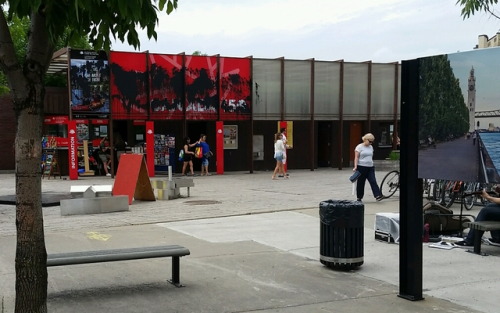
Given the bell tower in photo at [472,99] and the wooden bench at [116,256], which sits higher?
the bell tower in photo at [472,99]

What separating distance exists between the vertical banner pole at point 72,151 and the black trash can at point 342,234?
15725 millimetres

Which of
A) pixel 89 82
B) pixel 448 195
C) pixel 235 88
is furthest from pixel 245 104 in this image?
pixel 448 195

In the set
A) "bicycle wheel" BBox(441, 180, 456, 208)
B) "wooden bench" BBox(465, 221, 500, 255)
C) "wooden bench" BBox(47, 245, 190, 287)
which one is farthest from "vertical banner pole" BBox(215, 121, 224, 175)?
"wooden bench" BBox(47, 245, 190, 287)

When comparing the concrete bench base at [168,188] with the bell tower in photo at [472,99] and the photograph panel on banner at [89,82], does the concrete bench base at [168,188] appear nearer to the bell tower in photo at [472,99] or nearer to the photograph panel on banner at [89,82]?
the photograph panel on banner at [89,82]

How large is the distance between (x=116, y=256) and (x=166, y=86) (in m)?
17.5

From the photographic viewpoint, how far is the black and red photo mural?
22547 millimetres

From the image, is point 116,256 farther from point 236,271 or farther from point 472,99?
point 472,99

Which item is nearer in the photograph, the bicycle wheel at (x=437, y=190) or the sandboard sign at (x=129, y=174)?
the sandboard sign at (x=129, y=174)

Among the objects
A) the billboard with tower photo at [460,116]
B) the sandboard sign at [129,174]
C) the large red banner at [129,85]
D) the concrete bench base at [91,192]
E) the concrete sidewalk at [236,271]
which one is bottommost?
the concrete sidewalk at [236,271]

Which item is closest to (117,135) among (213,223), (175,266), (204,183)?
(204,183)

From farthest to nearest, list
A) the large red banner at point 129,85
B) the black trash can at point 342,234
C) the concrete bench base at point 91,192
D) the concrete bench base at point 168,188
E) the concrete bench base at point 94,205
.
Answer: the large red banner at point 129,85 < the concrete bench base at point 168,188 < the concrete bench base at point 91,192 < the concrete bench base at point 94,205 < the black trash can at point 342,234

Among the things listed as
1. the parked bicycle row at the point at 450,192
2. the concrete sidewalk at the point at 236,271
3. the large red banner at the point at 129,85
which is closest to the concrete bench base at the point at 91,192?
the concrete sidewalk at the point at 236,271

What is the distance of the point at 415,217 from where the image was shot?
581 cm

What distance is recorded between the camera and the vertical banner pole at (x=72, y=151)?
20.5m
